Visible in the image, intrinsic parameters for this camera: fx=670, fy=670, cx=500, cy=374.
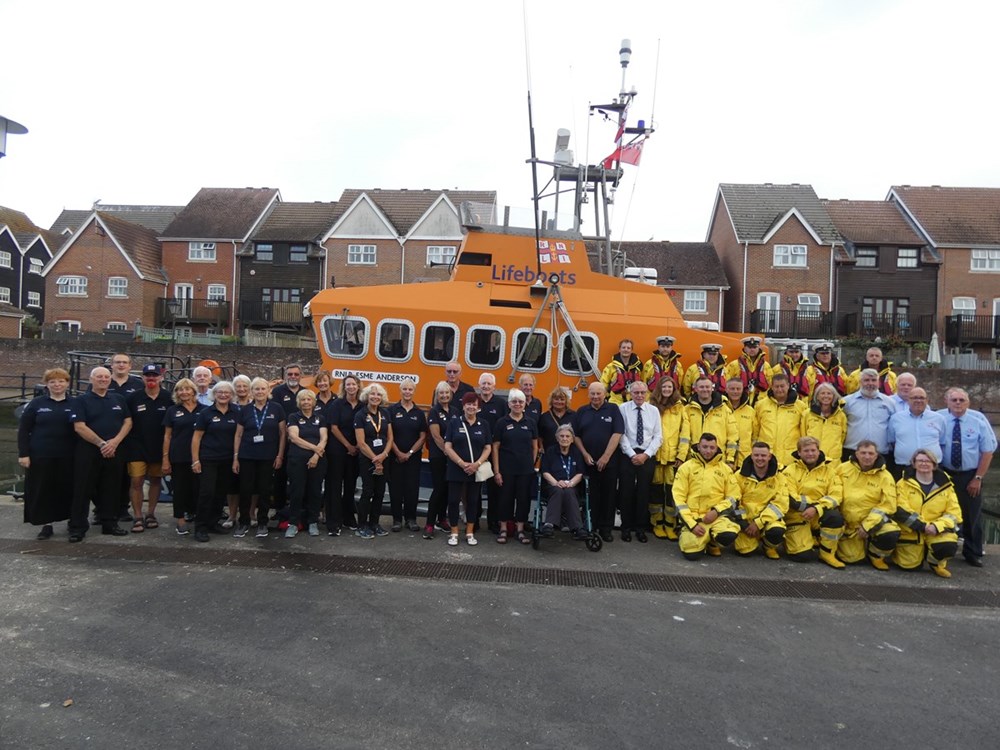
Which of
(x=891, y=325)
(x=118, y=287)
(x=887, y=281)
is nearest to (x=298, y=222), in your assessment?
(x=118, y=287)

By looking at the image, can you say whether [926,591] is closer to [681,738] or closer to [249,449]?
[681,738]

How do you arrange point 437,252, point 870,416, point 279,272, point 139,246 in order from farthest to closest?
1. point 139,246
2. point 279,272
3. point 437,252
4. point 870,416

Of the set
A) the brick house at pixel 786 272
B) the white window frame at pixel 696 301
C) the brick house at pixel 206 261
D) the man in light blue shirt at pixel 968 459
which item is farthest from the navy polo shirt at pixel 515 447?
the brick house at pixel 206 261

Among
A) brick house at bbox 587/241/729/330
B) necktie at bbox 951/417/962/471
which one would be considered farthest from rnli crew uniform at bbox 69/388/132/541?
brick house at bbox 587/241/729/330

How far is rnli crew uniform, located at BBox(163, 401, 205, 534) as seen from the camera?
22.6ft

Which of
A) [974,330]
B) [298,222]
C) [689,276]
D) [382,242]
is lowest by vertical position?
[974,330]

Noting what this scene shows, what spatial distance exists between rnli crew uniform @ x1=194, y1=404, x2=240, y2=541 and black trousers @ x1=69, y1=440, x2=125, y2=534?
2.85ft

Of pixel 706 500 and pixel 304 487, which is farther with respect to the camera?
pixel 304 487

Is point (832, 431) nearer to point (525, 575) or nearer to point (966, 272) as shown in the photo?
point (525, 575)

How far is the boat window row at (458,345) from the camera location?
8430mm

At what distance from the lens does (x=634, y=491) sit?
7.36 meters

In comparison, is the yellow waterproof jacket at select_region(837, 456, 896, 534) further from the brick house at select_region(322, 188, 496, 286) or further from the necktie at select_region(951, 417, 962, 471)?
the brick house at select_region(322, 188, 496, 286)

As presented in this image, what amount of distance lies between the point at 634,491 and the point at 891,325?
30707 millimetres

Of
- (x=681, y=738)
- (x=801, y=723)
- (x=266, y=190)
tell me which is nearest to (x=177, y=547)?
(x=681, y=738)
